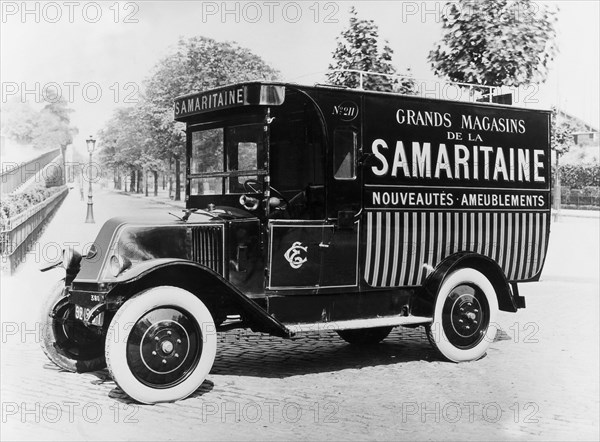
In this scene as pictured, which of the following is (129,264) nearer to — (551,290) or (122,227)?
(122,227)

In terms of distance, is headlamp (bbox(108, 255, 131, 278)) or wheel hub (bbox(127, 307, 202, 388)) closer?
wheel hub (bbox(127, 307, 202, 388))

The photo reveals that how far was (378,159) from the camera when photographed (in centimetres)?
746

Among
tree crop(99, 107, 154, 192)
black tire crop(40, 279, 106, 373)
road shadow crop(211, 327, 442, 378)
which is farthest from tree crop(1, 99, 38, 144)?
tree crop(99, 107, 154, 192)

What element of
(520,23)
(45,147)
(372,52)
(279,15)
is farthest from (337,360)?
(45,147)

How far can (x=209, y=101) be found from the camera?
23.4 feet

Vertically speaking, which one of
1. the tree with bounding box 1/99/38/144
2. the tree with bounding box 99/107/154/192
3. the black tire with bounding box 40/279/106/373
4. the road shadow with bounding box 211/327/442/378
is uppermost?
the tree with bounding box 99/107/154/192

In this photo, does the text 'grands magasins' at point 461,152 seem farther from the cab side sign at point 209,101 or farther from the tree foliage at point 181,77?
the tree foliage at point 181,77

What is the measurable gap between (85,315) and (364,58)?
22.2ft

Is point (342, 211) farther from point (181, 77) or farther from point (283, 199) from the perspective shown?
point (181, 77)

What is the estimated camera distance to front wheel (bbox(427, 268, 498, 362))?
7.68 metres

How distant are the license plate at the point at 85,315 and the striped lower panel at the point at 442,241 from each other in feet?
8.57

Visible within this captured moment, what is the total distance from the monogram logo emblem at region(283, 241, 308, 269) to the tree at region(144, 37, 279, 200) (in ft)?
53.6

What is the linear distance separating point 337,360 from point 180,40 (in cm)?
1636

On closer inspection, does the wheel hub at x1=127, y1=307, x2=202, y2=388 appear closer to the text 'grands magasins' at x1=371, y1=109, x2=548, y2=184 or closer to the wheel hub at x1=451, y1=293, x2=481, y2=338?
the text 'grands magasins' at x1=371, y1=109, x2=548, y2=184
